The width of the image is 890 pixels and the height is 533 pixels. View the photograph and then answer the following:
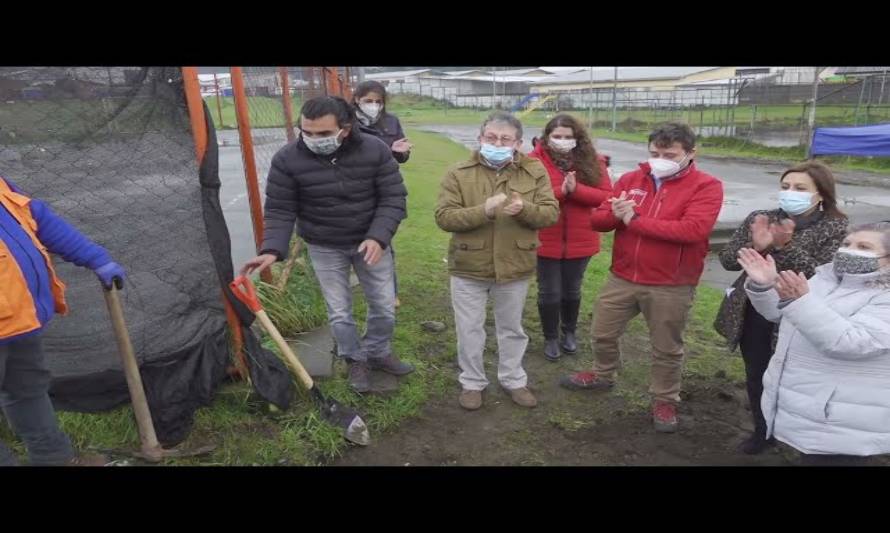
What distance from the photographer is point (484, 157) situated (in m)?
3.32

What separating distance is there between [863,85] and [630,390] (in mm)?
24449

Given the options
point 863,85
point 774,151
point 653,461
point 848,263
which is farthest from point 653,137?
point 863,85

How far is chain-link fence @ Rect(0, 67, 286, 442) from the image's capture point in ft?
9.70

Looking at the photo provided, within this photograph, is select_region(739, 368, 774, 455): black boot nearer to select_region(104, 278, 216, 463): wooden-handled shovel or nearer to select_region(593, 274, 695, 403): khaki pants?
select_region(593, 274, 695, 403): khaki pants

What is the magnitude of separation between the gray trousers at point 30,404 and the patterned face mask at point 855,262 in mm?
3278

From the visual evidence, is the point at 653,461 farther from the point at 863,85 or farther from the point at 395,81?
the point at 395,81

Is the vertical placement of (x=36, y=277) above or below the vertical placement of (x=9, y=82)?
below

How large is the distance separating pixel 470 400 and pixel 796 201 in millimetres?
2007

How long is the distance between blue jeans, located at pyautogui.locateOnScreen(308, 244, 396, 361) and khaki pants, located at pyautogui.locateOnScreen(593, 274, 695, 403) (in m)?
1.27

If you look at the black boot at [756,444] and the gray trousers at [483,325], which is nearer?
the black boot at [756,444]

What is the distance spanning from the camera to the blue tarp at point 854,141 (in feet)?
38.5

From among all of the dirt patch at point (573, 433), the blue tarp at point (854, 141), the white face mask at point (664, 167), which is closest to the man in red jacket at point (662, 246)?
the white face mask at point (664, 167)

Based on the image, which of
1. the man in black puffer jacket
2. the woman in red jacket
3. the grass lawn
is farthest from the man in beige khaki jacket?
the grass lawn

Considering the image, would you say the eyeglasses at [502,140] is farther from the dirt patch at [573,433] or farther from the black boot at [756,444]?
the black boot at [756,444]
